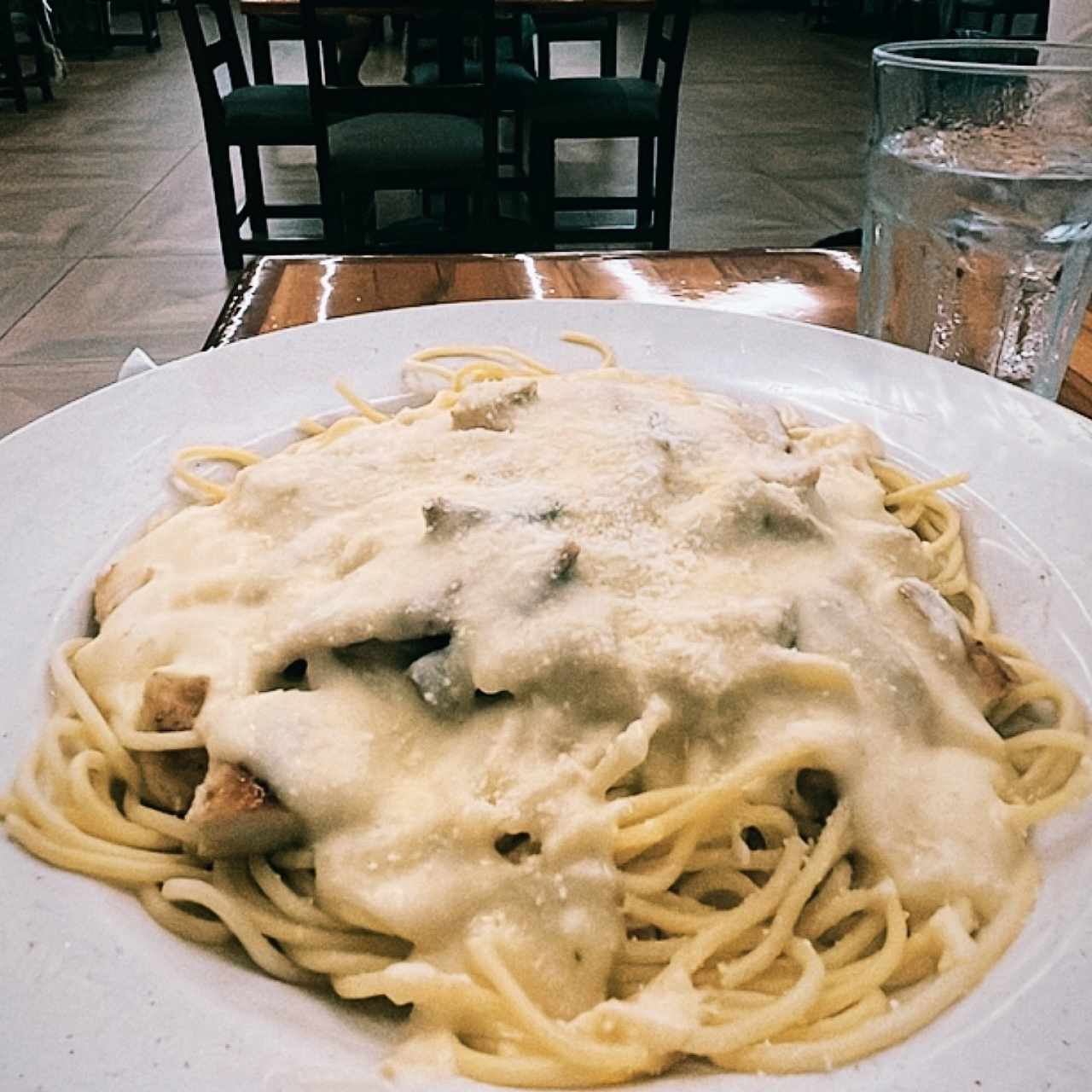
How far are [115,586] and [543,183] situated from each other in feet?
11.5

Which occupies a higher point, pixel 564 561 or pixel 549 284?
pixel 564 561

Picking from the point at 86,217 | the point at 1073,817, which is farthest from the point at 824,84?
the point at 1073,817

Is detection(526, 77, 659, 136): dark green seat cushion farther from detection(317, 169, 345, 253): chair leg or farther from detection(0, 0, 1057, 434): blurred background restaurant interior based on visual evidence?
detection(317, 169, 345, 253): chair leg

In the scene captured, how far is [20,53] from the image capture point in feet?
24.3

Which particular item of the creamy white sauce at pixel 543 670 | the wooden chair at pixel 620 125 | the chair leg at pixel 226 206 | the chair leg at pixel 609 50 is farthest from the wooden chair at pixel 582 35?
the creamy white sauce at pixel 543 670

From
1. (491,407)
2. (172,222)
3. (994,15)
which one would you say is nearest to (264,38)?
(172,222)

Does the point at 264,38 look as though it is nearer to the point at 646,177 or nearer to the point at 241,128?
the point at 241,128

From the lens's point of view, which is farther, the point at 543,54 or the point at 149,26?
the point at 149,26

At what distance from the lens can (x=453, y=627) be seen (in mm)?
851

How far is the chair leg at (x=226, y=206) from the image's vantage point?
4156mm

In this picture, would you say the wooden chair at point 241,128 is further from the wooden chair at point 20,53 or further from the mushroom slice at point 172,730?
the wooden chair at point 20,53

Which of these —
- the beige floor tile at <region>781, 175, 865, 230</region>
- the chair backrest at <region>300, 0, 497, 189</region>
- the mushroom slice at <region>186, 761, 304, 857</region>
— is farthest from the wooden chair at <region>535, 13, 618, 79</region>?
the mushroom slice at <region>186, 761, 304, 857</region>

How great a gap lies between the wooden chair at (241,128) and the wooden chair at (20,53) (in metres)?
3.31

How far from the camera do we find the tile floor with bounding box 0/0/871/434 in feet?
12.8
